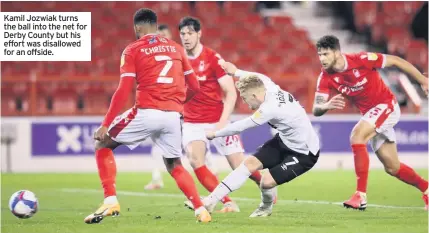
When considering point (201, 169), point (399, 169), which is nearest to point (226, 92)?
point (201, 169)

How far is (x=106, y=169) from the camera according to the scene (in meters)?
8.42

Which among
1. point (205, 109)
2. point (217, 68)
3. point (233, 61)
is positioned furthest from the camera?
point (233, 61)

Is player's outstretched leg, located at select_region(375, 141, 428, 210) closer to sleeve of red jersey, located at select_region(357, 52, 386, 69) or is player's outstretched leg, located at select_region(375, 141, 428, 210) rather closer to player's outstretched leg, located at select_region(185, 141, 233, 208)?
sleeve of red jersey, located at select_region(357, 52, 386, 69)

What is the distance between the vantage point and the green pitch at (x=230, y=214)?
7.95 metres

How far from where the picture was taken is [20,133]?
55.0ft

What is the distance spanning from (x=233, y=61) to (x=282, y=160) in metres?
11.7

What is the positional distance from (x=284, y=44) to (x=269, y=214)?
1358 cm

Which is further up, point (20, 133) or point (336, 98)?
point (336, 98)

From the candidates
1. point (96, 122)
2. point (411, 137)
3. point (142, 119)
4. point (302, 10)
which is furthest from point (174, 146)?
point (302, 10)

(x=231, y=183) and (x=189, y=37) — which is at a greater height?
(x=189, y=37)

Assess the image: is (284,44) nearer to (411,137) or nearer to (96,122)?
(411,137)

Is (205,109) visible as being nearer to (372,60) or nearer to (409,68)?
(372,60)

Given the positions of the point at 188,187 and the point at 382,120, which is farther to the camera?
the point at 382,120

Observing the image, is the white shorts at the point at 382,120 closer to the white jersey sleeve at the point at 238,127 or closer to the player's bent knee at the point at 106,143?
the white jersey sleeve at the point at 238,127
